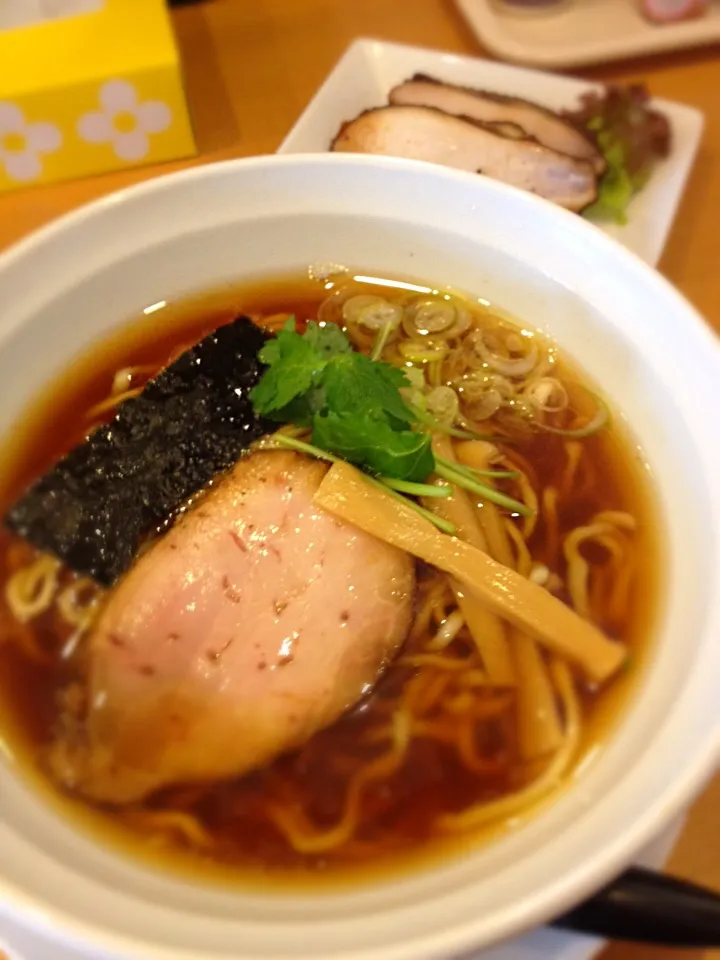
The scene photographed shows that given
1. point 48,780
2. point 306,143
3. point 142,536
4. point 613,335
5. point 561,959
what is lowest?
point 48,780

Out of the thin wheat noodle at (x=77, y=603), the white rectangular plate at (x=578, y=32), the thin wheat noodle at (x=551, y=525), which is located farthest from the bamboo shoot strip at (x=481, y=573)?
the white rectangular plate at (x=578, y=32)

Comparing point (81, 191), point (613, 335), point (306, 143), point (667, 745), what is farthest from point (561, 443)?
point (81, 191)

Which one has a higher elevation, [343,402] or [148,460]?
[343,402]

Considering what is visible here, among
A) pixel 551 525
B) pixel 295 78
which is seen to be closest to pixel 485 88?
pixel 295 78

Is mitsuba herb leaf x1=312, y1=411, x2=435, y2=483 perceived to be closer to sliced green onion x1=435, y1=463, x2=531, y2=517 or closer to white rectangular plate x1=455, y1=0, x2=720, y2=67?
sliced green onion x1=435, y1=463, x2=531, y2=517

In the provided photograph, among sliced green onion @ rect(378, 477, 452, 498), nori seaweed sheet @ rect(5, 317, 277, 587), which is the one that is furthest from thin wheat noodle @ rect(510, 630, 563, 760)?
nori seaweed sheet @ rect(5, 317, 277, 587)

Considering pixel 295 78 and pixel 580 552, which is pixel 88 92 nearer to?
pixel 295 78

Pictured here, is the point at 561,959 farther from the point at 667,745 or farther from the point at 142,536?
the point at 142,536
